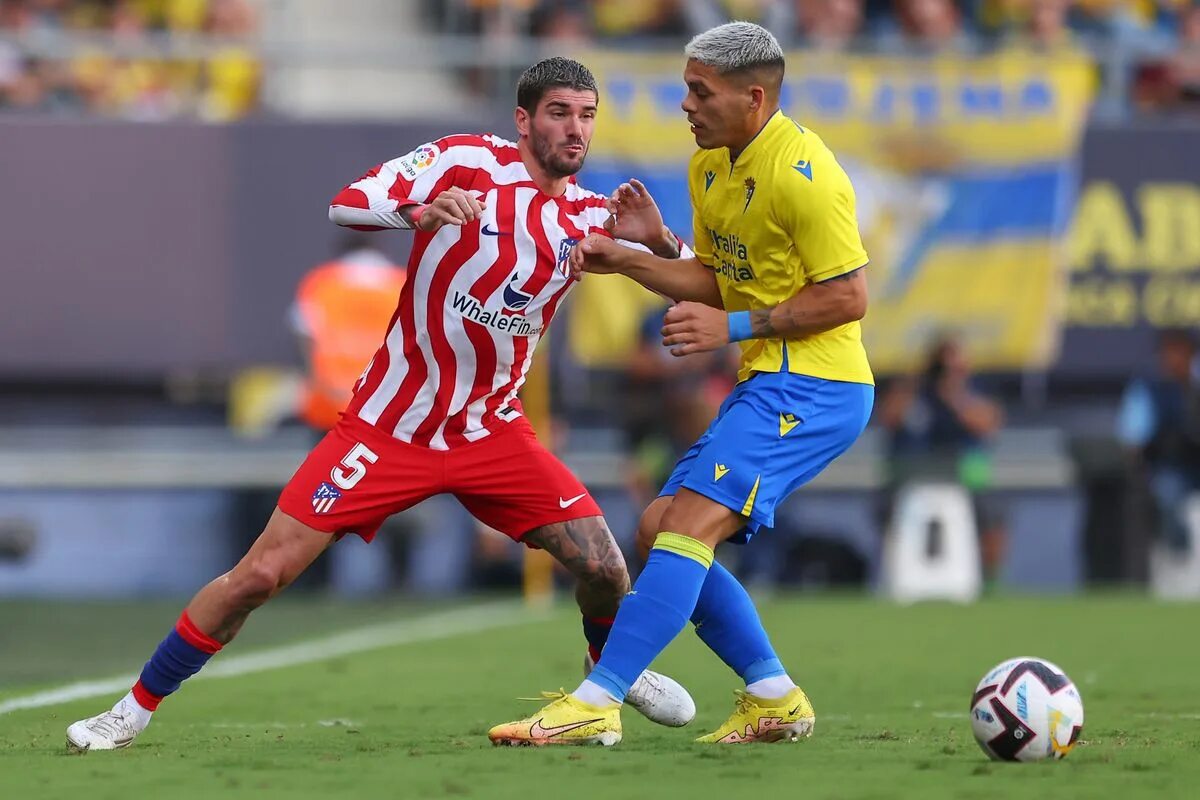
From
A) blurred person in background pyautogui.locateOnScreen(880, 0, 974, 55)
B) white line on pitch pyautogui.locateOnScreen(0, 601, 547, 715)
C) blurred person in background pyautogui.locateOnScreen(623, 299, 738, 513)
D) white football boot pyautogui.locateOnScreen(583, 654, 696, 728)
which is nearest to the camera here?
white football boot pyautogui.locateOnScreen(583, 654, 696, 728)

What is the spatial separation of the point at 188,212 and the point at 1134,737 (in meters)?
11.3

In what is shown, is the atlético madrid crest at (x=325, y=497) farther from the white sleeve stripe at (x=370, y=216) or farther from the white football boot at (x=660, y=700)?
the white football boot at (x=660, y=700)

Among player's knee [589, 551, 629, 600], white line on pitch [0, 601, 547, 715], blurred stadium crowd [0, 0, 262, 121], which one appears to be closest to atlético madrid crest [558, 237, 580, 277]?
player's knee [589, 551, 629, 600]

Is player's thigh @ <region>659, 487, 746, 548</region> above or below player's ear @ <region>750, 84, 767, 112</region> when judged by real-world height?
below

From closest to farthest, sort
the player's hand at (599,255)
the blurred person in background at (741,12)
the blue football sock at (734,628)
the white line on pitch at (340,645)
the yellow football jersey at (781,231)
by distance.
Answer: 1. the yellow football jersey at (781,231)
2. the player's hand at (599,255)
3. the blue football sock at (734,628)
4. the white line on pitch at (340,645)
5. the blurred person in background at (741,12)

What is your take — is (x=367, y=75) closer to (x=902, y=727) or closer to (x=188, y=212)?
(x=188, y=212)

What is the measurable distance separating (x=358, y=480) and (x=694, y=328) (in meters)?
1.24

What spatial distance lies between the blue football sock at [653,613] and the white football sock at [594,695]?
0.05 ft

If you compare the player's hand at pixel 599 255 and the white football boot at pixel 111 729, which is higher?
the player's hand at pixel 599 255

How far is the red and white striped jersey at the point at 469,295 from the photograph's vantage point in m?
6.82

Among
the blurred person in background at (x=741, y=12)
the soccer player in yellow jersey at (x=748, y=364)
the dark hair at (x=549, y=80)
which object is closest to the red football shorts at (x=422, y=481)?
the soccer player in yellow jersey at (x=748, y=364)

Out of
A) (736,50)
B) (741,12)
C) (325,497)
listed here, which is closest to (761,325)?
(736,50)

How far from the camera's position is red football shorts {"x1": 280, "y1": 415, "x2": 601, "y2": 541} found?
22.1ft

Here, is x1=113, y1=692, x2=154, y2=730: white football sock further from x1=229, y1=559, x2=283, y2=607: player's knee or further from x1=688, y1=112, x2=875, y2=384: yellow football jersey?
x1=688, y1=112, x2=875, y2=384: yellow football jersey
